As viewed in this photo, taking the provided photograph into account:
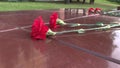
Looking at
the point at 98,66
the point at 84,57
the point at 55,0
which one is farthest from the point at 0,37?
the point at 55,0

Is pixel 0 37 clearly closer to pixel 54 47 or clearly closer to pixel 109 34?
pixel 54 47

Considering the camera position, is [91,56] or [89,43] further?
[89,43]

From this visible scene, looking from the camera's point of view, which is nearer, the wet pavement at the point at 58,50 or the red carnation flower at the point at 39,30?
the wet pavement at the point at 58,50

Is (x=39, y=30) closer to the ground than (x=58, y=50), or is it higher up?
higher up

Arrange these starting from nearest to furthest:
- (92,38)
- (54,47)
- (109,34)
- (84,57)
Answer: (84,57)
(54,47)
(92,38)
(109,34)

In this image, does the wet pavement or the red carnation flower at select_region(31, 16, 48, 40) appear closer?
the wet pavement

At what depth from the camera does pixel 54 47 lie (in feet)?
10.0

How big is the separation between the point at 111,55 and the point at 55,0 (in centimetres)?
1557

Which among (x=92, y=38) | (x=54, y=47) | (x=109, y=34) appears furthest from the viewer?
(x=109, y=34)

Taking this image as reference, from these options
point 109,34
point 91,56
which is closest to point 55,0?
point 109,34

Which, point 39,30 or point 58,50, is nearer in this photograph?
point 58,50

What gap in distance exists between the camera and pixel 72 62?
8.40ft

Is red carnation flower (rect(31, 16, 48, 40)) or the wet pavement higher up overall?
red carnation flower (rect(31, 16, 48, 40))

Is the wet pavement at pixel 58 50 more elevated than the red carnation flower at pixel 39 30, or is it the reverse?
the red carnation flower at pixel 39 30
